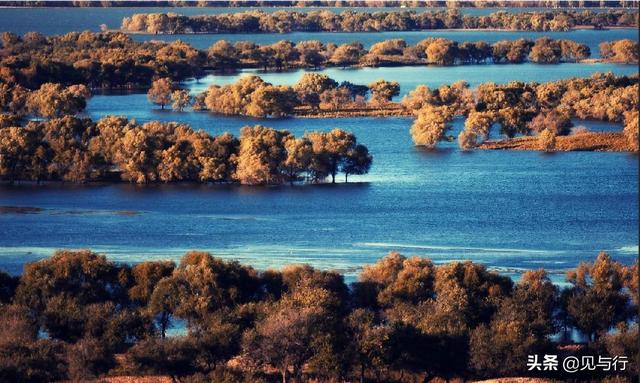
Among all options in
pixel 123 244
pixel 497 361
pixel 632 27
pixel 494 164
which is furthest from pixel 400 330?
pixel 632 27

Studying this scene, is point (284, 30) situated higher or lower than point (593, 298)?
higher

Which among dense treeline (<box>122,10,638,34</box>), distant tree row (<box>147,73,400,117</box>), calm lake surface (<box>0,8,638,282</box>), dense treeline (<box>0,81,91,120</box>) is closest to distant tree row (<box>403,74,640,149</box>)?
calm lake surface (<box>0,8,638,282</box>)

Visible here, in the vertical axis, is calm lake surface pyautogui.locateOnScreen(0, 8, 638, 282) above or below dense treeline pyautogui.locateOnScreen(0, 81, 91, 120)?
below

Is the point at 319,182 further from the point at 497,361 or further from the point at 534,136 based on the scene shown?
the point at 497,361

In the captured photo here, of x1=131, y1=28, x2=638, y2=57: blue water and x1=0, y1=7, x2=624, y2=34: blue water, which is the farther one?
x1=0, y1=7, x2=624, y2=34: blue water

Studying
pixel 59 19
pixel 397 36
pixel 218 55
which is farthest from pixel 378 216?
pixel 59 19

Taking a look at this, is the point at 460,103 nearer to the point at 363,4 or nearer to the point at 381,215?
the point at 381,215

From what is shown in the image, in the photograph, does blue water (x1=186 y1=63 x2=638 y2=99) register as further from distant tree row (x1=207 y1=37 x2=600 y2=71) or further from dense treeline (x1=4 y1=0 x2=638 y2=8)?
dense treeline (x1=4 y1=0 x2=638 y2=8)
